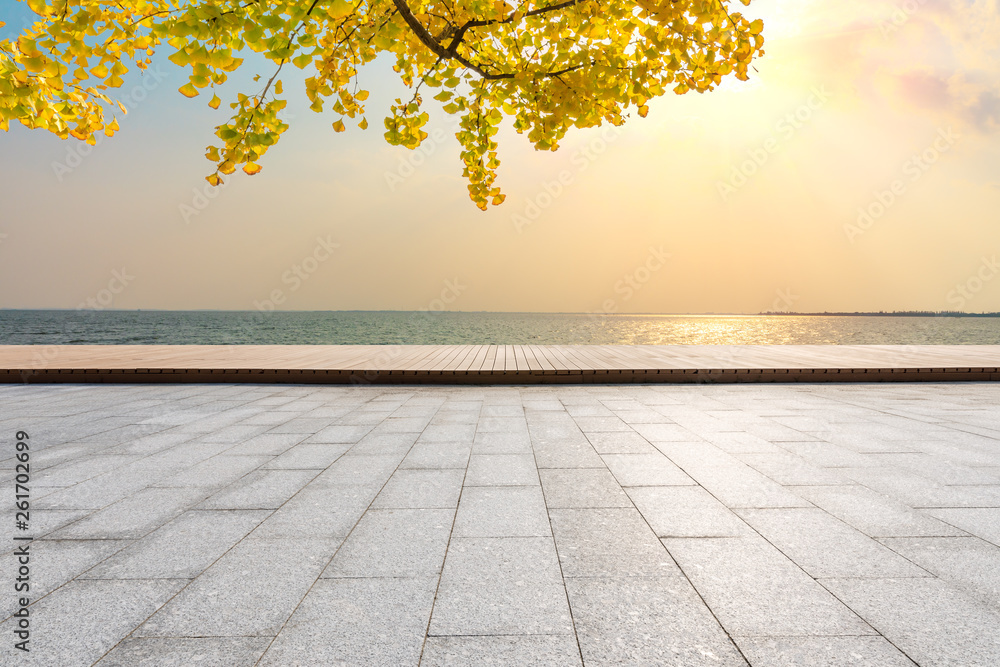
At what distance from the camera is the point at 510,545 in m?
2.78

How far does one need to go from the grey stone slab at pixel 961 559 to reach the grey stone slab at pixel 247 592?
294 cm

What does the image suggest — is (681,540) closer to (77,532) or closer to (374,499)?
(374,499)

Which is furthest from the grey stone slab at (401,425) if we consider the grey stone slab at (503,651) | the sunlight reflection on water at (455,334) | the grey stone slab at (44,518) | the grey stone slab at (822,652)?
the sunlight reflection on water at (455,334)

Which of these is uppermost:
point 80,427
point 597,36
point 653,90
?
point 597,36

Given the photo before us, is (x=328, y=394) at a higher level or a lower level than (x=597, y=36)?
lower

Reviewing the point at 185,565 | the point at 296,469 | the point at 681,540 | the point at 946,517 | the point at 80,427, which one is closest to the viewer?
the point at 185,565

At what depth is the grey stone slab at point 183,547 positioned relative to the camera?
2514mm

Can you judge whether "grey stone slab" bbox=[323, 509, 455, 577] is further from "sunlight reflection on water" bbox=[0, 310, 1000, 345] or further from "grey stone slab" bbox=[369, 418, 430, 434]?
"sunlight reflection on water" bbox=[0, 310, 1000, 345]

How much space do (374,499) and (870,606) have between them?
2707 millimetres

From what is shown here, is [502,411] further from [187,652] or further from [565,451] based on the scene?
[187,652]

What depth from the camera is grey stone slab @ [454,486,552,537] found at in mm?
2961

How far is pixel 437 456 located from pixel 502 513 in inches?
57.1

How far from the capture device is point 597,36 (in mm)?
3309

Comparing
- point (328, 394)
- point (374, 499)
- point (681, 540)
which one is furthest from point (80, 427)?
point (681, 540)
